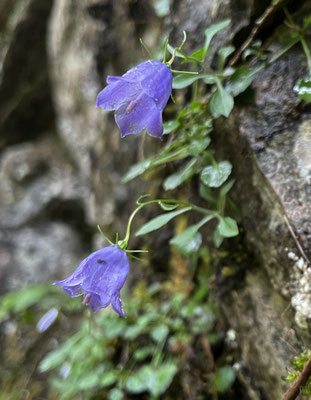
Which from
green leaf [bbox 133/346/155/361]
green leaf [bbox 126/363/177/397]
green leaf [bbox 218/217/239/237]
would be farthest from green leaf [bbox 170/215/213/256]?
green leaf [bbox 133/346/155/361]

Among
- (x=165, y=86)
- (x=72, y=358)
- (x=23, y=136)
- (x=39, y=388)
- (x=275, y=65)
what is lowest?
(x=39, y=388)

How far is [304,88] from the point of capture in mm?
906

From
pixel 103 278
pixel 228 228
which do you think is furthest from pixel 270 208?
pixel 103 278

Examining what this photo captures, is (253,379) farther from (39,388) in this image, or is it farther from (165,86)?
(39,388)

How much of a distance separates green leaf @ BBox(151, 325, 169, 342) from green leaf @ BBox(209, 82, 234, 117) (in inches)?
34.0

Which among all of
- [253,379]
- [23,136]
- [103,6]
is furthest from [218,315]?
[23,136]

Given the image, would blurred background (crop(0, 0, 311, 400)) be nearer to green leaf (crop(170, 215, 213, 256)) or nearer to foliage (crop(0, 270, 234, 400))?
foliage (crop(0, 270, 234, 400))

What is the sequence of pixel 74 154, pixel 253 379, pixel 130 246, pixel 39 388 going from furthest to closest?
1. pixel 74 154
2. pixel 39 388
3. pixel 130 246
4. pixel 253 379

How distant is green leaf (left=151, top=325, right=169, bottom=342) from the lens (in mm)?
1439

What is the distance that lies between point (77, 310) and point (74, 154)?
1099mm

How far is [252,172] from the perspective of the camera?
1011mm

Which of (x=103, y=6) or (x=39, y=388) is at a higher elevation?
(x=103, y=6)

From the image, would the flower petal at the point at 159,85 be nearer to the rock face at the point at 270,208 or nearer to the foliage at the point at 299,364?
the rock face at the point at 270,208

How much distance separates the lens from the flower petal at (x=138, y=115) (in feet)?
2.71
